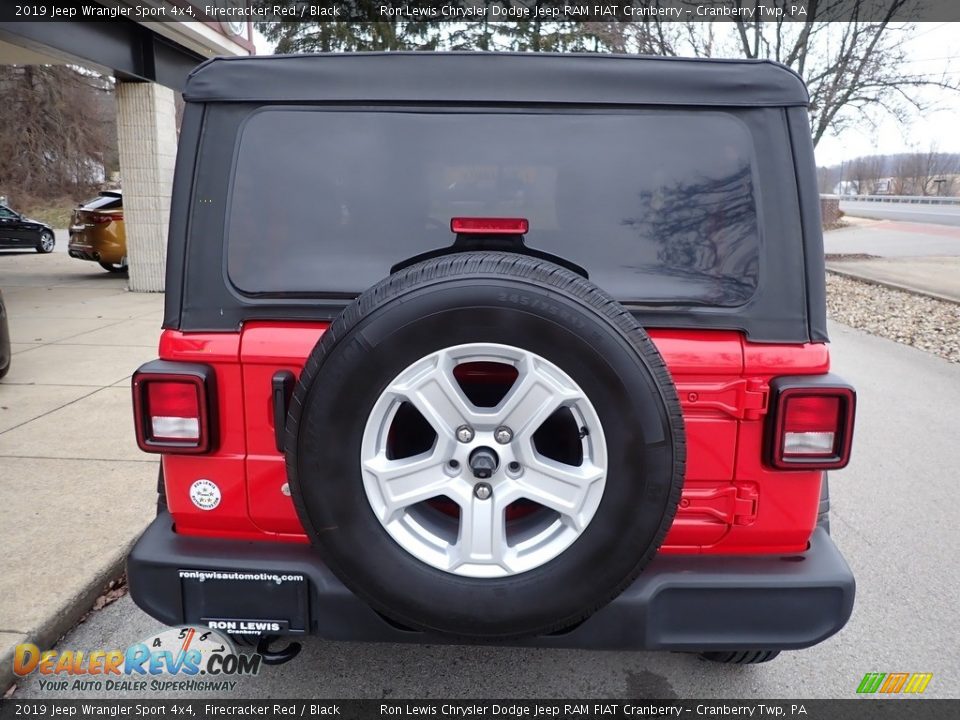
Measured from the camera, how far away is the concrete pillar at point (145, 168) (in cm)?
1148

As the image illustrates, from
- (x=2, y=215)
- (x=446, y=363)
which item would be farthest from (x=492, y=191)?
(x=2, y=215)

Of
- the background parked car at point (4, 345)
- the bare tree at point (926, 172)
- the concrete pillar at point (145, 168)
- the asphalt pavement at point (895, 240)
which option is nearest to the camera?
the background parked car at point (4, 345)

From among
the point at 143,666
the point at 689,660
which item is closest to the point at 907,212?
the point at 689,660

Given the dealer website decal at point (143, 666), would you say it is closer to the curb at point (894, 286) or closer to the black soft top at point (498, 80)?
the black soft top at point (498, 80)

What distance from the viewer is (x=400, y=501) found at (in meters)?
1.84

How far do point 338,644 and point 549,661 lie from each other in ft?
2.77

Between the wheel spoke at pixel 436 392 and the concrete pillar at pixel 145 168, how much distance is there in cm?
1101

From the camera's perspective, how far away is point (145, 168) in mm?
11625

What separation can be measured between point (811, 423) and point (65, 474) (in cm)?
403

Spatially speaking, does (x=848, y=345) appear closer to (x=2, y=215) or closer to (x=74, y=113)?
(x=2, y=215)

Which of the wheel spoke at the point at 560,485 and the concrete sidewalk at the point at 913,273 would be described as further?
the concrete sidewalk at the point at 913,273

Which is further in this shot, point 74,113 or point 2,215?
point 74,113

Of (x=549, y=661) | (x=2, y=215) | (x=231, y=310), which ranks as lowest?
(x=549, y=661)

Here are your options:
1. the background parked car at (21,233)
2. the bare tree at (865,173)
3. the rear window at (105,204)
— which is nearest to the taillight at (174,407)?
the rear window at (105,204)
